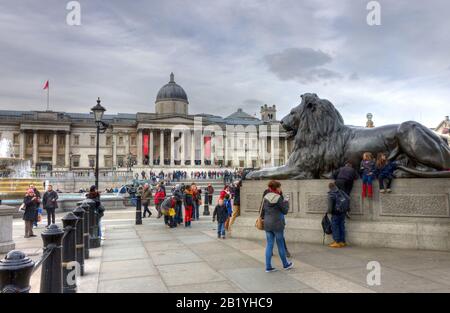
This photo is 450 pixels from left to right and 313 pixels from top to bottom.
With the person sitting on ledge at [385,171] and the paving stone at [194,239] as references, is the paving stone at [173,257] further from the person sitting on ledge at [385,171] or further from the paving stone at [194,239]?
the person sitting on ledge at [385,171]

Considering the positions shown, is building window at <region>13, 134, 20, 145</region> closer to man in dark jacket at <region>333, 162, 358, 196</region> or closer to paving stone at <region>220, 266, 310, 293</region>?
man in dark jacket at <region>333, 162, 358, 196</region>

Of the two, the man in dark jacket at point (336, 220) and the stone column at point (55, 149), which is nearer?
the man in dark jacket at point (336, 220)

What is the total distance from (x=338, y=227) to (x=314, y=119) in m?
2.62

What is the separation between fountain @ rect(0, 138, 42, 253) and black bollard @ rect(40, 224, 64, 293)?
610 centimetres

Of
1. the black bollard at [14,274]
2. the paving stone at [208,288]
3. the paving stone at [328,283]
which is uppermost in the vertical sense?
the black bollard at [14,274]

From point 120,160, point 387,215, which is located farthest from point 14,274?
point 120,160

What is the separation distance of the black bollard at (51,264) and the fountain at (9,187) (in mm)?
6101

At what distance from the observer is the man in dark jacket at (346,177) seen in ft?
25.7

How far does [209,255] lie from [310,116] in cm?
409

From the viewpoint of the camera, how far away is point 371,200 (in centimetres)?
789

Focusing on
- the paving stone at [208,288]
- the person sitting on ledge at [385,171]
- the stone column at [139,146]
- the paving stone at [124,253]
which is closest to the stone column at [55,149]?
the stone column at [139,146]

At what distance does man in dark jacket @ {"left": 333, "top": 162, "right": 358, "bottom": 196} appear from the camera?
782 cm

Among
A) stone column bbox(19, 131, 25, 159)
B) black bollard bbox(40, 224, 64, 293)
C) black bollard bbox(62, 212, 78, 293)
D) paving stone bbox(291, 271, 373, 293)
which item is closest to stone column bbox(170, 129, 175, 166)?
stone column bbox(19, 131, 25, 159)

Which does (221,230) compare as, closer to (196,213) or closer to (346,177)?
(346,177)
